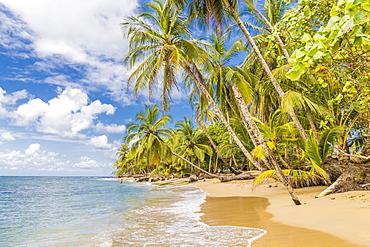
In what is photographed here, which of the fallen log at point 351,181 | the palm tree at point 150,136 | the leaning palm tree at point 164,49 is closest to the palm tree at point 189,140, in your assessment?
the palm tree at point 150,136

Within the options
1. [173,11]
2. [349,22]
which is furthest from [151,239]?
[173,11]

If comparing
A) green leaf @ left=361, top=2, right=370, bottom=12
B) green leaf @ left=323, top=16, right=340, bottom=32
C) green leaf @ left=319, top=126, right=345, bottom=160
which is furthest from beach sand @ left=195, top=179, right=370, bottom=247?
green leaf @ left=361, top=2, right=370, bottom=12

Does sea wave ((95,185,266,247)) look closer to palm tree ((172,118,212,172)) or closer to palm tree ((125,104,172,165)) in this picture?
palm tree ((125,104,172,165))

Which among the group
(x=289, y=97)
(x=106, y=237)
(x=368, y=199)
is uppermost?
(x=289, y=97)

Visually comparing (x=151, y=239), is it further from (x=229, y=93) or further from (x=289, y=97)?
(x=229, y=93)

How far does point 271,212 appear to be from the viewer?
6.00m

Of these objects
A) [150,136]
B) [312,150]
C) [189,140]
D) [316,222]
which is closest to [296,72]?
[316,222]

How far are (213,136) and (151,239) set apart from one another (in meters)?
23.5

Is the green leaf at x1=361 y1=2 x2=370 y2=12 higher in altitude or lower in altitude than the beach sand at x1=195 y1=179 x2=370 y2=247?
higher

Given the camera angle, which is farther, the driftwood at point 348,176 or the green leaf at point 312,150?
the green leaf at point 312,150

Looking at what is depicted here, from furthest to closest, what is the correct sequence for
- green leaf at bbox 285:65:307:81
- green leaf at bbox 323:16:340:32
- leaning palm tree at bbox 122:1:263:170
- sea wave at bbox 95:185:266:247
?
leaning palm tree at bbox 122:1:263:170 < sea wave at bbox 95:185:266:247 < green leaf at bbox 285:65:307:81 < green leaf at bbox 323:16:340:32

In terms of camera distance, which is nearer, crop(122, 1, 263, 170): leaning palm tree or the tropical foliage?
the tropical foliage

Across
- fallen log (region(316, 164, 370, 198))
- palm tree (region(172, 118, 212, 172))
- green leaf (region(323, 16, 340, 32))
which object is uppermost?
palm tree (region(172, 118, 212, 172))

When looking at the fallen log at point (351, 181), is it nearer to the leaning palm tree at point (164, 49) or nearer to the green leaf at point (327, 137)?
the green leaf at point (327, 137)
